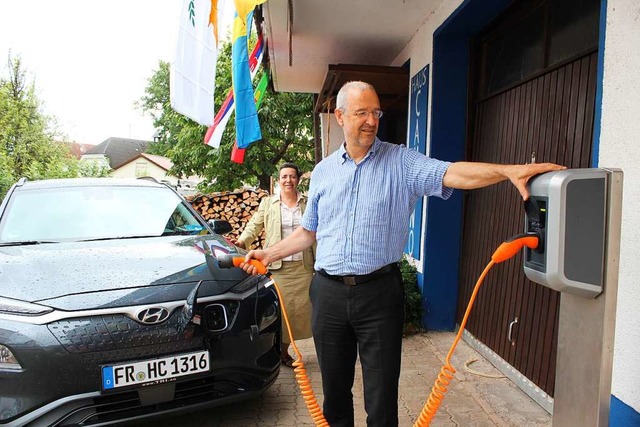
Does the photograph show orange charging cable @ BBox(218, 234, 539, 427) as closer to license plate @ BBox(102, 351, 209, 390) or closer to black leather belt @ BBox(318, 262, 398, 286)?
black leather belt @ BBox(318, 262, 398, 286)

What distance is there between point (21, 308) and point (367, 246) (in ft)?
5.63

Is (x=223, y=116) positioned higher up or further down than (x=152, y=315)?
higher up

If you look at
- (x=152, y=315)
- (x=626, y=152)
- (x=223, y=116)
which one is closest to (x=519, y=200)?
(x=626, y=152)

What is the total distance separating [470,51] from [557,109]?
1.59 meters

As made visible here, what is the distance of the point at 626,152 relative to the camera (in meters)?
1.95

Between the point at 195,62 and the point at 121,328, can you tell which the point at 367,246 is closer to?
the point at 121,328

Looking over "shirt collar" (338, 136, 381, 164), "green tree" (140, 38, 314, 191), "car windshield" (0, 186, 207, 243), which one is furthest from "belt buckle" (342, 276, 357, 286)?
"green tree" (140, 38, 314, 191)

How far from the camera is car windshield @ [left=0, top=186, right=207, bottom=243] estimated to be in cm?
323

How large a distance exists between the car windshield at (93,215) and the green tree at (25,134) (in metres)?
19.5

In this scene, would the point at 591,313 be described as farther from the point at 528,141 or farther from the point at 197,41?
the point at 197,41

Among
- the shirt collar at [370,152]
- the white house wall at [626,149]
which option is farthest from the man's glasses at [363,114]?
the white house wall at [626,149]

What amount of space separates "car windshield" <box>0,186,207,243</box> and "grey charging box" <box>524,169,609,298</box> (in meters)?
2.82

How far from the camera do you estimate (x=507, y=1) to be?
3518 millimetres

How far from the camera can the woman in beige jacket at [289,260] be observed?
3.60 metres
